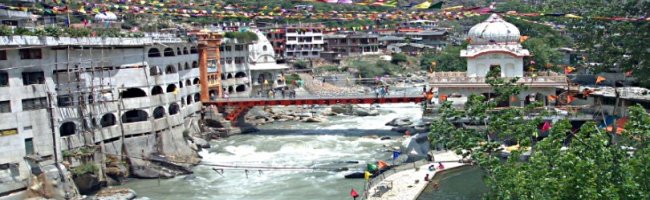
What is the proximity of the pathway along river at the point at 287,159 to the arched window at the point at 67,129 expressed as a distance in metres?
4.57

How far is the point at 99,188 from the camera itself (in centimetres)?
3831

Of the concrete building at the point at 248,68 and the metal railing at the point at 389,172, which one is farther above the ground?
the concrete building at the point at 248,68

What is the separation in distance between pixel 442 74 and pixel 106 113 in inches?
863

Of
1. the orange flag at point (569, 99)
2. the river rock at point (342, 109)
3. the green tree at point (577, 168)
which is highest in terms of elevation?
the green tree at point (577, 168)

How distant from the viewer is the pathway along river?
3703 cm

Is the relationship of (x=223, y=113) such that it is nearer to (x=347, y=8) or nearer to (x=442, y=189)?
(x=442, y=189)

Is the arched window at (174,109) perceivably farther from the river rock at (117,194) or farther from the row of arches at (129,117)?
the river rock at (117,194)

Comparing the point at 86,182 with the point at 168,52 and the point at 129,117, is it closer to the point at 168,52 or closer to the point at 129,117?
the point at 129,117

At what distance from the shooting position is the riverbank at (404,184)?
1291 inches

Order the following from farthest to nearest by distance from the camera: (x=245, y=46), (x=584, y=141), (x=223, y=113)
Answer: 1. (x=245, y=46)
2. (x=223, y=113)
3. (x=584, y=141)

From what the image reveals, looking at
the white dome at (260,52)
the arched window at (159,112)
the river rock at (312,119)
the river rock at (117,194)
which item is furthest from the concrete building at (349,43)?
the river rock at (117,194)

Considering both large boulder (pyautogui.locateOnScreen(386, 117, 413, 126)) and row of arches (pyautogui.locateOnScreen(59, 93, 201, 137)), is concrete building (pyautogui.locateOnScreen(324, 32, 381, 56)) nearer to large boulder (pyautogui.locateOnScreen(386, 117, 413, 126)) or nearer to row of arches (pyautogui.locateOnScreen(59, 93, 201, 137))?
large boulder (pyautogui.locateOnScreen(386, 117, 413, 126))

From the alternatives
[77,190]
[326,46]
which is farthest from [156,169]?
[326,46]

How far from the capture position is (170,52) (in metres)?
52.6
